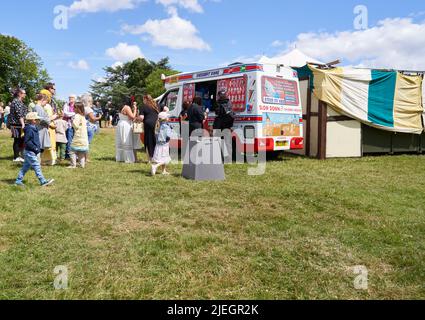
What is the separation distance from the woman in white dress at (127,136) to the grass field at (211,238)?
109 inches

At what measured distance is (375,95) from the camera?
514 inches

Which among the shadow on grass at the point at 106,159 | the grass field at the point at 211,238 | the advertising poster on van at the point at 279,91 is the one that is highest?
the advertising poster on van at the point at 279,91

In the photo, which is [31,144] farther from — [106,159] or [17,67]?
[17,67]

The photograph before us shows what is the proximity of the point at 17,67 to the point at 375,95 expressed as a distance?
213ft

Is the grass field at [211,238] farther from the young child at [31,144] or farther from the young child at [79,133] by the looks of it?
the young child at [79,133]

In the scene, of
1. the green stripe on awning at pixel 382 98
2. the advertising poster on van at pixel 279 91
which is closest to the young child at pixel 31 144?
the advertising poster on van at pixel 279 91

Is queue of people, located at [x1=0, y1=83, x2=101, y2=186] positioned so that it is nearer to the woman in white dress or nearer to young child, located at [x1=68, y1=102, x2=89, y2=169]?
young child, located at [x1=68, y1=102, x2=89, y2=169]

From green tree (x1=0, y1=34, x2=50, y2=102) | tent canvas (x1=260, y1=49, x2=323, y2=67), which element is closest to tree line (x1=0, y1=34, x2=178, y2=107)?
green tree (x1=0, y1=34, x2=50, y2=102)

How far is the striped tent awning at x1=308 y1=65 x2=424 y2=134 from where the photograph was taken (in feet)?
40.8

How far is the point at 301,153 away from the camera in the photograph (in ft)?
44.1

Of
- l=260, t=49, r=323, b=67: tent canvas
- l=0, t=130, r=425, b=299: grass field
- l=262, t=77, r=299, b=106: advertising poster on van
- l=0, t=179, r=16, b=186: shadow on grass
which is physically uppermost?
l=260, t=49, r=323, b=67: tent canvas

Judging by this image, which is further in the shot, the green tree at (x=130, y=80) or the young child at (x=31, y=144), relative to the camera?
the green tree at (x=130, y=80)

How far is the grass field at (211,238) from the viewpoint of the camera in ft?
11.1
